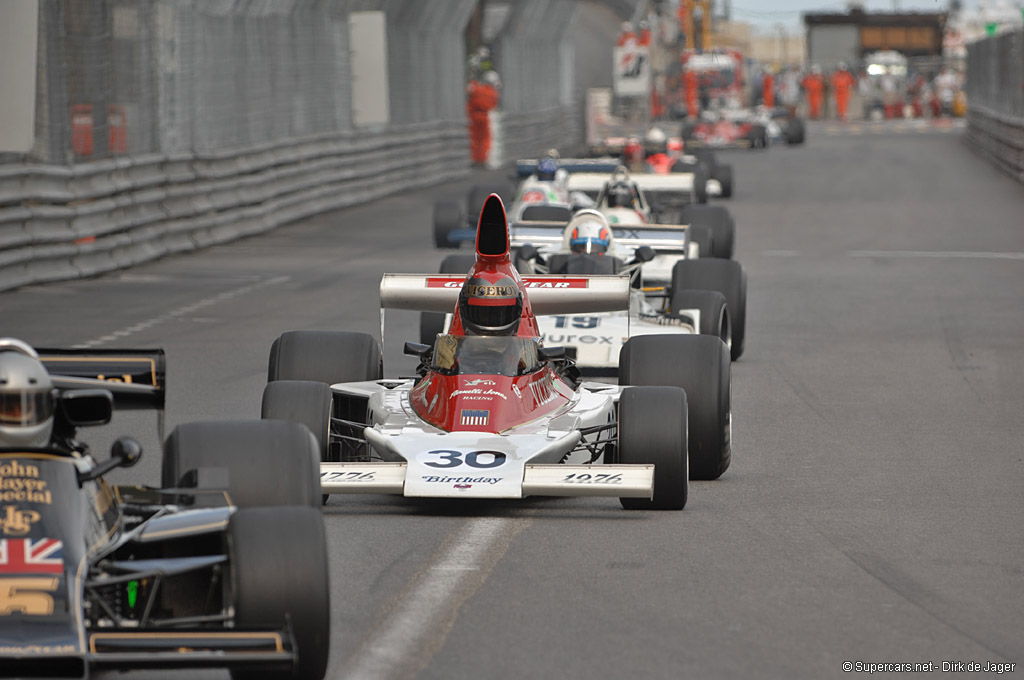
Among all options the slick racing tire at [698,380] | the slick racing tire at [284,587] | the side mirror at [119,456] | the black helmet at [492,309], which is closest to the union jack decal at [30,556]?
the side mirror at [119,456]

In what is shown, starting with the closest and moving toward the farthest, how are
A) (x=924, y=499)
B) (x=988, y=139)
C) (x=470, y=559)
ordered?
(x=470, y=559), (x=924, y=499), (x=988, y=139)

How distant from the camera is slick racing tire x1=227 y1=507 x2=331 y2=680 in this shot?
557cm

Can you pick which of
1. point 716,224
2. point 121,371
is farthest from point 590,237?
point 121,371

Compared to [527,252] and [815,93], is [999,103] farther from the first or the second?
[815,93]

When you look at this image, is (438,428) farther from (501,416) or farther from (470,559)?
(470,559)

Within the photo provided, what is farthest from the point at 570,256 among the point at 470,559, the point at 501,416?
the point at 470,559

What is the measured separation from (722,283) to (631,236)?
4.23ft

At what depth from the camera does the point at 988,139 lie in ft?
151

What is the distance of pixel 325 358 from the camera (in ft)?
32.7

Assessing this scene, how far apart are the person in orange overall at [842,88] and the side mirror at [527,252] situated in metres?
69.9

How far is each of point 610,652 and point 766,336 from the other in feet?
32.8

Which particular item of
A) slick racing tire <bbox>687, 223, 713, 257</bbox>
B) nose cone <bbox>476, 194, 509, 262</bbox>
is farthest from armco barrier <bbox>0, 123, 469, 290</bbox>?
nose cone <bbox>476, 194, 509, 262</bbox>

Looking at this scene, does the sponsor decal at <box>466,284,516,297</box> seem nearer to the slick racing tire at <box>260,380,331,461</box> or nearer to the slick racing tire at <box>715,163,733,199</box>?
the slick racing tire at <box>260,380,331,461</box>

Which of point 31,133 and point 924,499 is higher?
point 31,133
